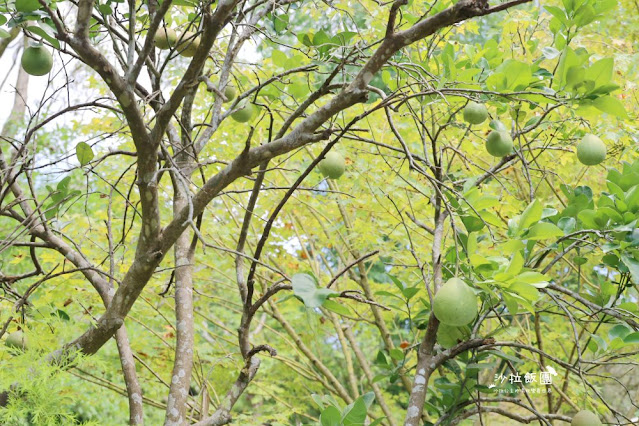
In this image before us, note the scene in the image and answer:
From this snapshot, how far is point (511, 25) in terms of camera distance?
9.46 ft

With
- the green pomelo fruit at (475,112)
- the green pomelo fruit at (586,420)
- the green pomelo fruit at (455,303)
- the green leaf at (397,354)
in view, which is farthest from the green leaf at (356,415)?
the green pomelo fruit at (475,112)

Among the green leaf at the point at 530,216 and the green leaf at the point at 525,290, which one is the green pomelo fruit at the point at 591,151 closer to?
the green leaf at the point at 530,216

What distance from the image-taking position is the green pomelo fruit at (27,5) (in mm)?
1099

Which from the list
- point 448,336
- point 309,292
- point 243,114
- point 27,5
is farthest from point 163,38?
point 448,336

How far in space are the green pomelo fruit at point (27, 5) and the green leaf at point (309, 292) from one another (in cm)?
70

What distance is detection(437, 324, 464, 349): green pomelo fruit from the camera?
146 centimetres

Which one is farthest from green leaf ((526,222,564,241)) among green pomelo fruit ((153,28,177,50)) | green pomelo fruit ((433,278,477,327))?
green pomelo fruit ((153,28,177,50))

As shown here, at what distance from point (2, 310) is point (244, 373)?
3.39 feet

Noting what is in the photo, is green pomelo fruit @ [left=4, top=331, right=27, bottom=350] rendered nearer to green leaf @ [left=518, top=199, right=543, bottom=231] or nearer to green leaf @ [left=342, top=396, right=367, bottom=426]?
green leaf @ [left=342, top=396, right=367, bottom=426]

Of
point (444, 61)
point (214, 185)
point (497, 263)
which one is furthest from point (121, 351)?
point (444, 61)

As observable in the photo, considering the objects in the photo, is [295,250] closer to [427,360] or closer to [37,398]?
[427,360]

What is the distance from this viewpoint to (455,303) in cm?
116

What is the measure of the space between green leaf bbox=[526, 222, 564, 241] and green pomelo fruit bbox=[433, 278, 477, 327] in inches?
10.2

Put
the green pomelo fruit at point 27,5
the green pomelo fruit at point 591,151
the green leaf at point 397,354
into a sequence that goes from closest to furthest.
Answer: the green pomelo fruit at point 27,5 < the green pomelo fruit at point 591,151 < the green leaf at point 397,354
